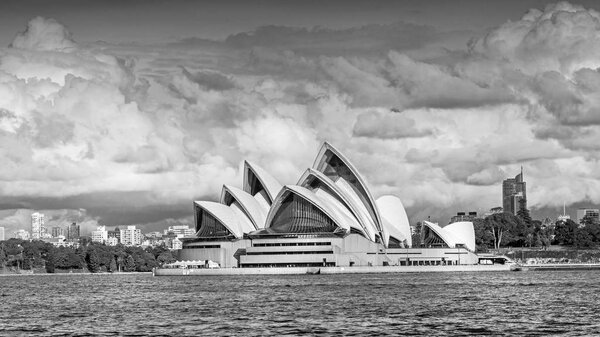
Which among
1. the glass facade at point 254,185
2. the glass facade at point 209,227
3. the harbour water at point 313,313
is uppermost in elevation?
the glass facade at point 254,185

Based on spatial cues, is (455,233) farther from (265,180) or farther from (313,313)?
(313,313)

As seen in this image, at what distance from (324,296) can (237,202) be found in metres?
82.6

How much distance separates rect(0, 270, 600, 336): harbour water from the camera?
181ft

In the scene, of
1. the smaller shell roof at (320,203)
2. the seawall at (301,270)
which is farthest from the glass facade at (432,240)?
the smaller shell roof at (320,203)

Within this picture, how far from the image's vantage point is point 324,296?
3442 inches

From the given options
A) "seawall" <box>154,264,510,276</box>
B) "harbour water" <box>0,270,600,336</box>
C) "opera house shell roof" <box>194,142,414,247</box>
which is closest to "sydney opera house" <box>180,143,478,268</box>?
"opera house shell roof" <box>194,142,414,247</box>

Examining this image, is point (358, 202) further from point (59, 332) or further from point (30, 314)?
point (59, 332)

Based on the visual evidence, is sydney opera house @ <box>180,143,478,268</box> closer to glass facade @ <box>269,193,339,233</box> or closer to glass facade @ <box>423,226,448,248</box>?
glass facade @ <box>269,193,339,233</box>

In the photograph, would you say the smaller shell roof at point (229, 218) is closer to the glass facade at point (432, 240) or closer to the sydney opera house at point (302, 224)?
the sydney opera house at point (302, 224)

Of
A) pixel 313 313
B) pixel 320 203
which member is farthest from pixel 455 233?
pixel 313 313

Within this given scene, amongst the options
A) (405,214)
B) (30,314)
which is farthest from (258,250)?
(30,314)

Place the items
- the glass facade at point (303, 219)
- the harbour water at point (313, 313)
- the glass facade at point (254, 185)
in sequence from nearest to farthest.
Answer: the harbour water at point (313, 313) < the glass facade at point (303, 219) < the glass facade at point (254, 185)

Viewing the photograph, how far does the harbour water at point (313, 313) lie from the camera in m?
55.3

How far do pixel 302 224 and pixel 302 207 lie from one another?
256 centimetres
